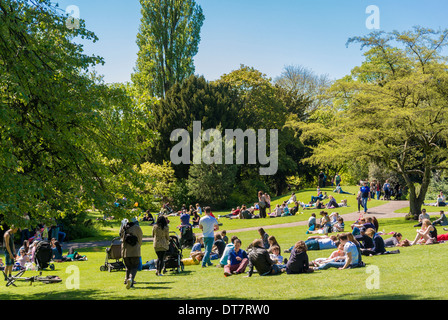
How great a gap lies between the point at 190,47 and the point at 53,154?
42.9 m

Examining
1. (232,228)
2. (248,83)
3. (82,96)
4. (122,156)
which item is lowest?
(232,228)

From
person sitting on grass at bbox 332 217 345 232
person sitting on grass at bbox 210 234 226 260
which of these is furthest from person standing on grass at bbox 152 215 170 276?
person sitting on grass at bbox 332 217 345 232

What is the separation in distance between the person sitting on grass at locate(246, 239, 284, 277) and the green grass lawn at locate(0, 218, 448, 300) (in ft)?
0.75

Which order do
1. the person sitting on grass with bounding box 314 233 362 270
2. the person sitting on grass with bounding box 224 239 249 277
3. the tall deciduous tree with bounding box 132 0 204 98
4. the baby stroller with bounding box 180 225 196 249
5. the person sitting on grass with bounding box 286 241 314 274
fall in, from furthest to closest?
1. the tall deciduous tree with bounding box 132 0 204 98
2. the baby stroller with bounding box 180 225 196 249
3. the person sitting on grass with bounding box 224 239 249 277
4. the person sitting on grass with bounding box 314 233 362 270
5. the person sitting on grass with bounding box 286 241 314 274

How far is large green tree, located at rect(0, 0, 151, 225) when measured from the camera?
910cm

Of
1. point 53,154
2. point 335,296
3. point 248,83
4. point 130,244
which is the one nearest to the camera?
Answer: point 335,296

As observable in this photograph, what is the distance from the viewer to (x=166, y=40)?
167ft

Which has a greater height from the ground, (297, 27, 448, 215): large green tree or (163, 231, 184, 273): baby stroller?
(297, 27, 448, 215): large green tree

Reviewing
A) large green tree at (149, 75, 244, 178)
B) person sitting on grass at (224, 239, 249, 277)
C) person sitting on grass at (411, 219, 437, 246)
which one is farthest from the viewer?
large green tree at (149, 75, 244, 178)

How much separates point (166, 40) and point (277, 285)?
43.1 m

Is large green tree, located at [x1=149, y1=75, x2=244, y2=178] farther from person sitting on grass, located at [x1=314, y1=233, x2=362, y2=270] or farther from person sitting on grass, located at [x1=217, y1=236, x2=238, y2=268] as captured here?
person sitting on grass, located at [x1=314, y1=233, x2=362, y2=270]

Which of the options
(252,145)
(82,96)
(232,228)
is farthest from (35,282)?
(252,145)

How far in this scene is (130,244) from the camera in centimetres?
1170
